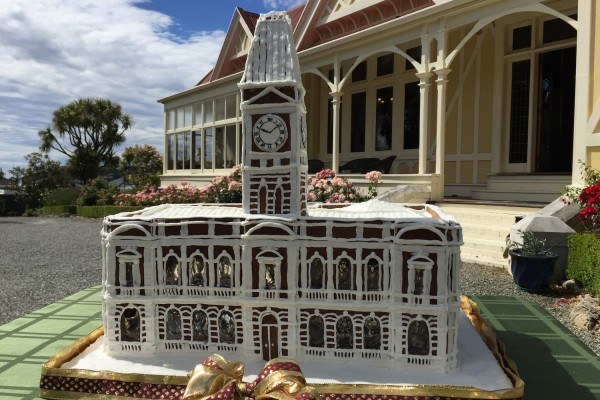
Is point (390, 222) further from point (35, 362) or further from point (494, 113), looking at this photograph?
point (494, 113)

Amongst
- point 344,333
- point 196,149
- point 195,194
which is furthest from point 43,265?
point 196,149

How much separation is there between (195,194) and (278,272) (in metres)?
14.0

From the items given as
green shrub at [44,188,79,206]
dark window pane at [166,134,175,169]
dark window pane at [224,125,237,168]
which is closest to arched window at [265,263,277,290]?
dark window pane at [224,125,237,168]

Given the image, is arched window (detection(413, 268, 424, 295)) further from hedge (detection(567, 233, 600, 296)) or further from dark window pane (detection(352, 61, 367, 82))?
dark window pane (detection(352, 61, 367, 82))

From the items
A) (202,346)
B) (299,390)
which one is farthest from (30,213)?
(299,390)

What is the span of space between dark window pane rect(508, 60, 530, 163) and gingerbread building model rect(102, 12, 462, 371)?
11471 millimetres

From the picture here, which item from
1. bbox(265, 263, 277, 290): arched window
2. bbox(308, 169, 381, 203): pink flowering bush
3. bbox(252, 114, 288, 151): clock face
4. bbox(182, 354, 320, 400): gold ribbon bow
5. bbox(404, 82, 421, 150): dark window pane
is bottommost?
bbox(182, 354, 320, 400): gold ribbon bow

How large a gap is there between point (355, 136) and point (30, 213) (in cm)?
2390

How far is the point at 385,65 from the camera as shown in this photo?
17.5 meters

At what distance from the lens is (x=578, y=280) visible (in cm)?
788

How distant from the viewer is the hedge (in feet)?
23.3

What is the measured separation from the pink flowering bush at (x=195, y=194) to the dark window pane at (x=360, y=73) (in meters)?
7.42

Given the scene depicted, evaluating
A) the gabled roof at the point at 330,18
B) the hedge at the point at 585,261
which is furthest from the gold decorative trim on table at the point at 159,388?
the gabled roof at the point at 330,18

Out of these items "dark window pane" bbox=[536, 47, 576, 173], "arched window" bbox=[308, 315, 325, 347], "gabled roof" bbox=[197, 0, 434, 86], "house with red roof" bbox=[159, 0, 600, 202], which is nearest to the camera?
"arched window" bbox=[308, 315, 325, 347]
